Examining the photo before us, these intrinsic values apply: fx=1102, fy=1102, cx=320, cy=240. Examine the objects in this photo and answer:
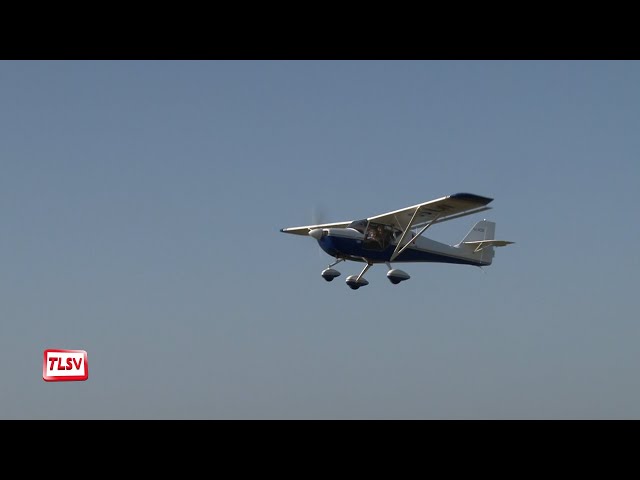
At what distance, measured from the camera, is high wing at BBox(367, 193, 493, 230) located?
40344 millimetres

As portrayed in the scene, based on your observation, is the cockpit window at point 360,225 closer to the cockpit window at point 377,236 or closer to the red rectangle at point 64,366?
the cockpit window at point 377,236

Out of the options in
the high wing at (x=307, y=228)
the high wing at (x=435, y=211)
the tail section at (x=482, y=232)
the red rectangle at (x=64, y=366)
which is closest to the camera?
the red rectangle at (x=64, y=366)

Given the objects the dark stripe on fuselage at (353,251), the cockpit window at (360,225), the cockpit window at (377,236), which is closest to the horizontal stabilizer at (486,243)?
the dark stripe on fuselage at (353,251)

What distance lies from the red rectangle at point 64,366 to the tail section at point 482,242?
20457mm

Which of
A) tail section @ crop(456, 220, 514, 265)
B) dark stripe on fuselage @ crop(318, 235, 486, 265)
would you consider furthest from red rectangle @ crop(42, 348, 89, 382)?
tail section @ crop(456, 220, 514, 265)

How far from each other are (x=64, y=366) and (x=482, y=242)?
2116 centimetres

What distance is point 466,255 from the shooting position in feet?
154

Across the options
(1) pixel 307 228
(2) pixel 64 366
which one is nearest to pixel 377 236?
(1) pixel 307 228

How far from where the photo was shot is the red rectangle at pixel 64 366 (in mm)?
29844

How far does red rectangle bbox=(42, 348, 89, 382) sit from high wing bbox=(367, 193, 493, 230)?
1490 cm

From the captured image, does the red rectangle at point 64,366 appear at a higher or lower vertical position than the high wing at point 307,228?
lower
